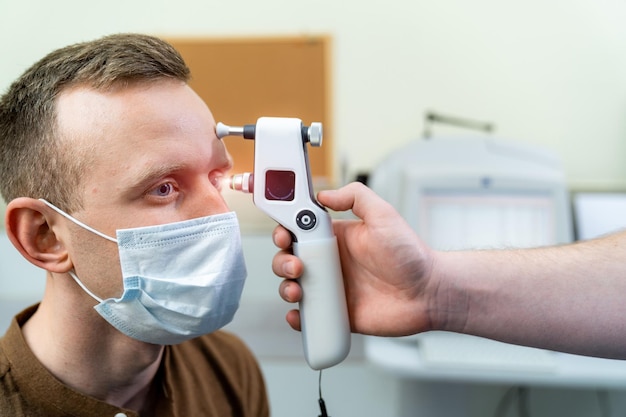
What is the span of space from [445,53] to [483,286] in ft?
3.81

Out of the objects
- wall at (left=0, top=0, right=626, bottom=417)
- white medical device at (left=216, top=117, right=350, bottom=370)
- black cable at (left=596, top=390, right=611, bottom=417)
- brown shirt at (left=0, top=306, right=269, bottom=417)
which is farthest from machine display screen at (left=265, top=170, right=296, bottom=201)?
black cable at (left=596, top=390, right=611, bottom=417)

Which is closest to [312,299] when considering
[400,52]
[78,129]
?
[78,129]

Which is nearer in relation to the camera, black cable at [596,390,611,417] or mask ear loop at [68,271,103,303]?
mask ear loop at [68,271,103,303]

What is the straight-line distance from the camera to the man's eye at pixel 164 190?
85 cm

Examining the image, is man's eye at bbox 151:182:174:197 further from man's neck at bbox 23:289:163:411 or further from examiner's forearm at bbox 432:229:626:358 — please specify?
examiner's forearm at bbox 432:229:626:358

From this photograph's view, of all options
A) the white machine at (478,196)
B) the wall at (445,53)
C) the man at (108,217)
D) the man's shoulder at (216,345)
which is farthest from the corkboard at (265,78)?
the man at (108,217)

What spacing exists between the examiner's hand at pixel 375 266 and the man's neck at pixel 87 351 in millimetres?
286

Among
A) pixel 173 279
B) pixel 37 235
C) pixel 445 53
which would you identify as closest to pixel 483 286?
pixel 173 279

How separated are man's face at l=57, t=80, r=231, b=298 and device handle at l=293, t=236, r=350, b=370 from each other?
0.19m

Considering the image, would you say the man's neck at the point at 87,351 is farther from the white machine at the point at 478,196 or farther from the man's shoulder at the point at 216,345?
the white machine at the point at 478,196

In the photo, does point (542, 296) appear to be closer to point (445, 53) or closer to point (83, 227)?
point (83, 227)

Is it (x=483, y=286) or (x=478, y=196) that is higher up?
(x=483, y=286)

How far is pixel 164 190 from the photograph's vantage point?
0.87 meters

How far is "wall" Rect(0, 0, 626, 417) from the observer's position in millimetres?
1794
